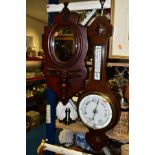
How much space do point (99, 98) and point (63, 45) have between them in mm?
441

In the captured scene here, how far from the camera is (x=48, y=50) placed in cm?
149

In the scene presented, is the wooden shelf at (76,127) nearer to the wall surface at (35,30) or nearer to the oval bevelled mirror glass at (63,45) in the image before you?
the oval bevelled mirror glass at (63,45)

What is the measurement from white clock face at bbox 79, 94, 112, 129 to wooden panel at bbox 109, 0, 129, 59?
267 millimetres

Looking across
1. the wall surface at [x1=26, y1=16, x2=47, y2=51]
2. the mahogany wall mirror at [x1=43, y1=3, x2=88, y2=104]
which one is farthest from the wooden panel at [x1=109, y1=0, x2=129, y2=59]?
the wall surface at [x1=26, y1=16, x2=47, y2=51]

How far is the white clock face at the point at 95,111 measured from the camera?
1.29 metres

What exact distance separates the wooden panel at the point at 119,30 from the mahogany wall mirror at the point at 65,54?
0.17 m

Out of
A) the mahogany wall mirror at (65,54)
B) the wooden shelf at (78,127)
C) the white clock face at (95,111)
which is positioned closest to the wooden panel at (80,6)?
the mahogany wall mirror at (65,54)

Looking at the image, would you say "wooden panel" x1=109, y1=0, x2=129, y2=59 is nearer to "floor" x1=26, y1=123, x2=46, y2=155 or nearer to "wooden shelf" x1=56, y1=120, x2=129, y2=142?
"wooden shelf" x1=56, y1=120, x2=129, y2=142

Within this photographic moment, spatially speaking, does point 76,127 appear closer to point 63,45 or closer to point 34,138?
point 63,45

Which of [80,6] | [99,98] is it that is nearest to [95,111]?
[99,98]

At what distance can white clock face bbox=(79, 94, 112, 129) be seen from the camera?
129 centimetres

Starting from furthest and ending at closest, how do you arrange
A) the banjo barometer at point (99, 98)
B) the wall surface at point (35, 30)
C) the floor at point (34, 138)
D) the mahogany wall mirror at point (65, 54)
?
the wall surface at point (35, 30) < the floor at point (34, 138) < the mahogany wall mirror at point (65, 54) < the banjo barometer at point (99, 98)
